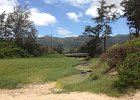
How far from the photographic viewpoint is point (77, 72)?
2725 cm

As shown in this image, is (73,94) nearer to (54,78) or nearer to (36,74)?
(54,78)

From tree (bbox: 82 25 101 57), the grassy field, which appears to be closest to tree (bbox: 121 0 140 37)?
tree (bbox: 82 25 101 57)

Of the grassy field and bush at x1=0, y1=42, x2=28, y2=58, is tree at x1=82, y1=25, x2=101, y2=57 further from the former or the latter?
the grassy field

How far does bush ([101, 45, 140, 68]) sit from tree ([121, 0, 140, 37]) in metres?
28.9

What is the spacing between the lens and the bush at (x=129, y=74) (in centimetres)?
1789

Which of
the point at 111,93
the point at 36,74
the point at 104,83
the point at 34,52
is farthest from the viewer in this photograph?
the point at 34,52

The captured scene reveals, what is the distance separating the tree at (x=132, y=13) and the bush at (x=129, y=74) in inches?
1321

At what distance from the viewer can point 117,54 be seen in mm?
23172

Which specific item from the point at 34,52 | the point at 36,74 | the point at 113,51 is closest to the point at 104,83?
the point at 113,51

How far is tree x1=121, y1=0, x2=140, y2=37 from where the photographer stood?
174ft

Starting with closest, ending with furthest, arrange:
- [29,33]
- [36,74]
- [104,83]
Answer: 1. [104,83]
2. [36,74]
3. [29,33]

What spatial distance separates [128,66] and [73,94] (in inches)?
145

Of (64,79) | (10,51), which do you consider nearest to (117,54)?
(64,79)

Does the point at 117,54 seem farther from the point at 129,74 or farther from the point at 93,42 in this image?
the point at 93,42
